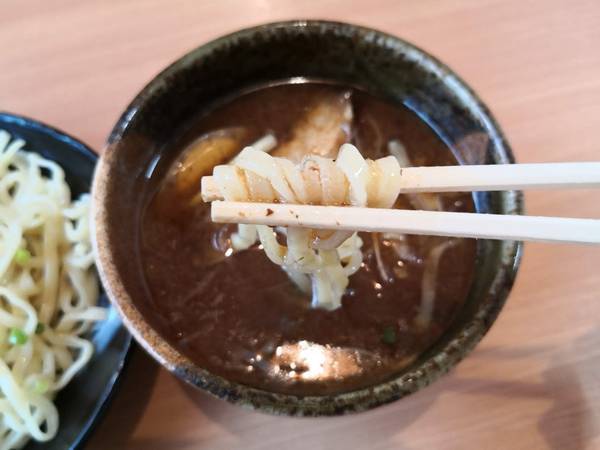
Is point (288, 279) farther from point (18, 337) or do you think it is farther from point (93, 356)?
point (18, 337)

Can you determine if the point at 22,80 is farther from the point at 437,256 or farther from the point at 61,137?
the point at 437,256

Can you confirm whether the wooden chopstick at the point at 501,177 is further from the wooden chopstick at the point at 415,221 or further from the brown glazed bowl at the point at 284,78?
the brown glazed bowl at the point at 284,78

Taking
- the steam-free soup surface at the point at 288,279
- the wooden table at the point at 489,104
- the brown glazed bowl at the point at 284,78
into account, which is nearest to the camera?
the brown glazed bowl at the point at 284,78

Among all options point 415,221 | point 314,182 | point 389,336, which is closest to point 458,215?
point 415,221

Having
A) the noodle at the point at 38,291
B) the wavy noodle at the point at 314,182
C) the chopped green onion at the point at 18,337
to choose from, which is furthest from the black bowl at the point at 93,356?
the wavy noodle at the point at 314,182

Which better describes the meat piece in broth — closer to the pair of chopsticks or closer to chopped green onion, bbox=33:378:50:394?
the pair of chopsticks

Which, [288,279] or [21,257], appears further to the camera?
[21,257]

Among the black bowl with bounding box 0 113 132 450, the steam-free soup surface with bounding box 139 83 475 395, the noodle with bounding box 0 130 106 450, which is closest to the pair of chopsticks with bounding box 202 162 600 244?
the steam-free soup surface with bounding box 139 83 475 395
